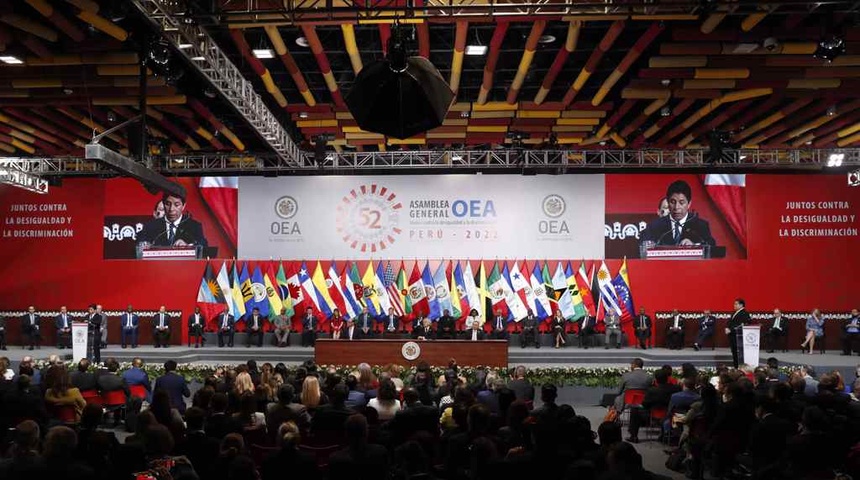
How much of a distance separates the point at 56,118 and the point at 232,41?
234 inches

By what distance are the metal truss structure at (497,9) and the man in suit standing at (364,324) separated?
32.4 feet

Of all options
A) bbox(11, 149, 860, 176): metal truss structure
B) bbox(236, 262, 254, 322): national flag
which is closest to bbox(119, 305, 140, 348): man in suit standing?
bbox(236, 262, 254, 322): national flag

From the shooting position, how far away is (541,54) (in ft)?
43.1

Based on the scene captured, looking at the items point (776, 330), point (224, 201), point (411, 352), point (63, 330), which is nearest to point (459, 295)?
point (411, 352)

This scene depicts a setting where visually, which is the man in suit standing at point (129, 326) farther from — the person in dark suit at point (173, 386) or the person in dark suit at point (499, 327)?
the person in dark suit at point (173, 386)

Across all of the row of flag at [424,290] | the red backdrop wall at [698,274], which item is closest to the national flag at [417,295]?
the row of flag at [424,290]

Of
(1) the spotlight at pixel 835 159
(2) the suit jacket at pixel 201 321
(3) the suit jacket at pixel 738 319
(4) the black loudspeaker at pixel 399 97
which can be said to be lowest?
(2) the suit jacket at pixel 201 321

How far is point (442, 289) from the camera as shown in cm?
1942

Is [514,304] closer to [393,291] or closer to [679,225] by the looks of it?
[393,291]

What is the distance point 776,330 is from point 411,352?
9549 mm

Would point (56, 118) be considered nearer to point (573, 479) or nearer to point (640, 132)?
point (640, 132)

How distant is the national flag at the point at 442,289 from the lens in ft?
63.5

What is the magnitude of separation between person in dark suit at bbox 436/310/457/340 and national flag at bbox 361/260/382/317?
191cm

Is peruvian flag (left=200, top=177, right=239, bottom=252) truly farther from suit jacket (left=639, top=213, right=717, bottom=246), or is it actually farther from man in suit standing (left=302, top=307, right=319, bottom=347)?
suit jacket (left=639, top=213, right=717, bottom=246)
